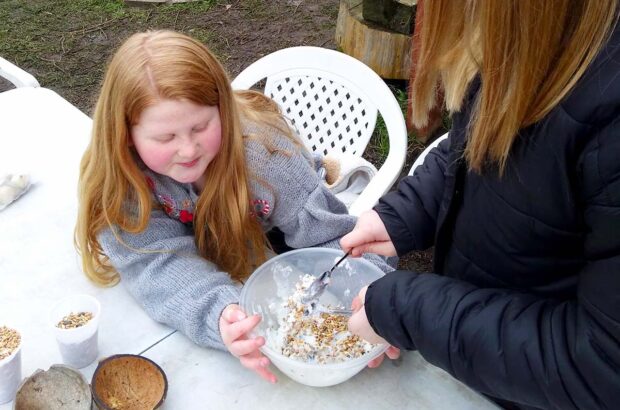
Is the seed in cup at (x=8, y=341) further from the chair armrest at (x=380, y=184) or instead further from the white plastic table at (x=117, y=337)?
the chair armrest at (x=380, y=184)

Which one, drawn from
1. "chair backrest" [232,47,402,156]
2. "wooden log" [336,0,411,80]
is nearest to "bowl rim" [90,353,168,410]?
"chair backrest" [232,47,402,156]

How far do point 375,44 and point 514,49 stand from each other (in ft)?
7.68

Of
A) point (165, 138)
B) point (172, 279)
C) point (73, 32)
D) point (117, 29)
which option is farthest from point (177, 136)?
point (73, 32)

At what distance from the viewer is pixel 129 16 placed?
154 inches

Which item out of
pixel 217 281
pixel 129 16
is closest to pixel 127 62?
pixel 217 281

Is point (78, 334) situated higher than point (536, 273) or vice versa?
point (536, 273)

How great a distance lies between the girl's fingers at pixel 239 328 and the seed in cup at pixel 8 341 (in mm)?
348

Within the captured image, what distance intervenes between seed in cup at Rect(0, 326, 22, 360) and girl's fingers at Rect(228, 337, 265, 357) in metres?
0.36

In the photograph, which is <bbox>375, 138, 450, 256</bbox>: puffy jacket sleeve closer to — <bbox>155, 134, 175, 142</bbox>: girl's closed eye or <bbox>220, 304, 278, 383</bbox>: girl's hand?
<bbox>220, 304, 278, 383</bbox>: girl's hand

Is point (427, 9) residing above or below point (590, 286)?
above

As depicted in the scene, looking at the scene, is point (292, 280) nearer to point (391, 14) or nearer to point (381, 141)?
point (381, 141)

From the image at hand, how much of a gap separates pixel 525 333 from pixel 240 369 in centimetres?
53

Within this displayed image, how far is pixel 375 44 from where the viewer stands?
299 centimetres

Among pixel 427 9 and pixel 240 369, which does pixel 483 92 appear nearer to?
pixel 427 9
